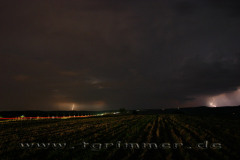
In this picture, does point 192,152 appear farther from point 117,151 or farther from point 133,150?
point 117,151

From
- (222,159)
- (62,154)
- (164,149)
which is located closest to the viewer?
(222,159)

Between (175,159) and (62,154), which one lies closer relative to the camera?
(175,159)

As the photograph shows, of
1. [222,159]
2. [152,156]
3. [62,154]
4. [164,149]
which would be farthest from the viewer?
[164,149]

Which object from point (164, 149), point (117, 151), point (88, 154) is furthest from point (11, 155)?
point (164, 149)

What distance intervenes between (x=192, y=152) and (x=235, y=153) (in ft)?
A: 10.5

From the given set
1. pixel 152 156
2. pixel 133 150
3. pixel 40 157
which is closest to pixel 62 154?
pixel 40 157

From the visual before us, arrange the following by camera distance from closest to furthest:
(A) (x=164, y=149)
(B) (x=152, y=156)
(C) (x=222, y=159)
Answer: (C) (x=222, y=159) → (B) (x=152, y=156) → (A) (x=164, y=149)

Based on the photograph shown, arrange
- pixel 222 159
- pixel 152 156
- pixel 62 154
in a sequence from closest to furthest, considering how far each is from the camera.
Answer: pixel 222 159 < pixel 152 156 < pixel 62 154

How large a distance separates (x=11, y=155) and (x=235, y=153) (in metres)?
17.7

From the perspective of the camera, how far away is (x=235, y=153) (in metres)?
12.0

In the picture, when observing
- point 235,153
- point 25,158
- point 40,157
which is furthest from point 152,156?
point 25,158

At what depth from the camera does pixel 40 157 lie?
1190 cm

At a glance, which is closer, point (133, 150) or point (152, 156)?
point (152, 156)

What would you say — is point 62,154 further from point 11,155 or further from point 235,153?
point 235,153
